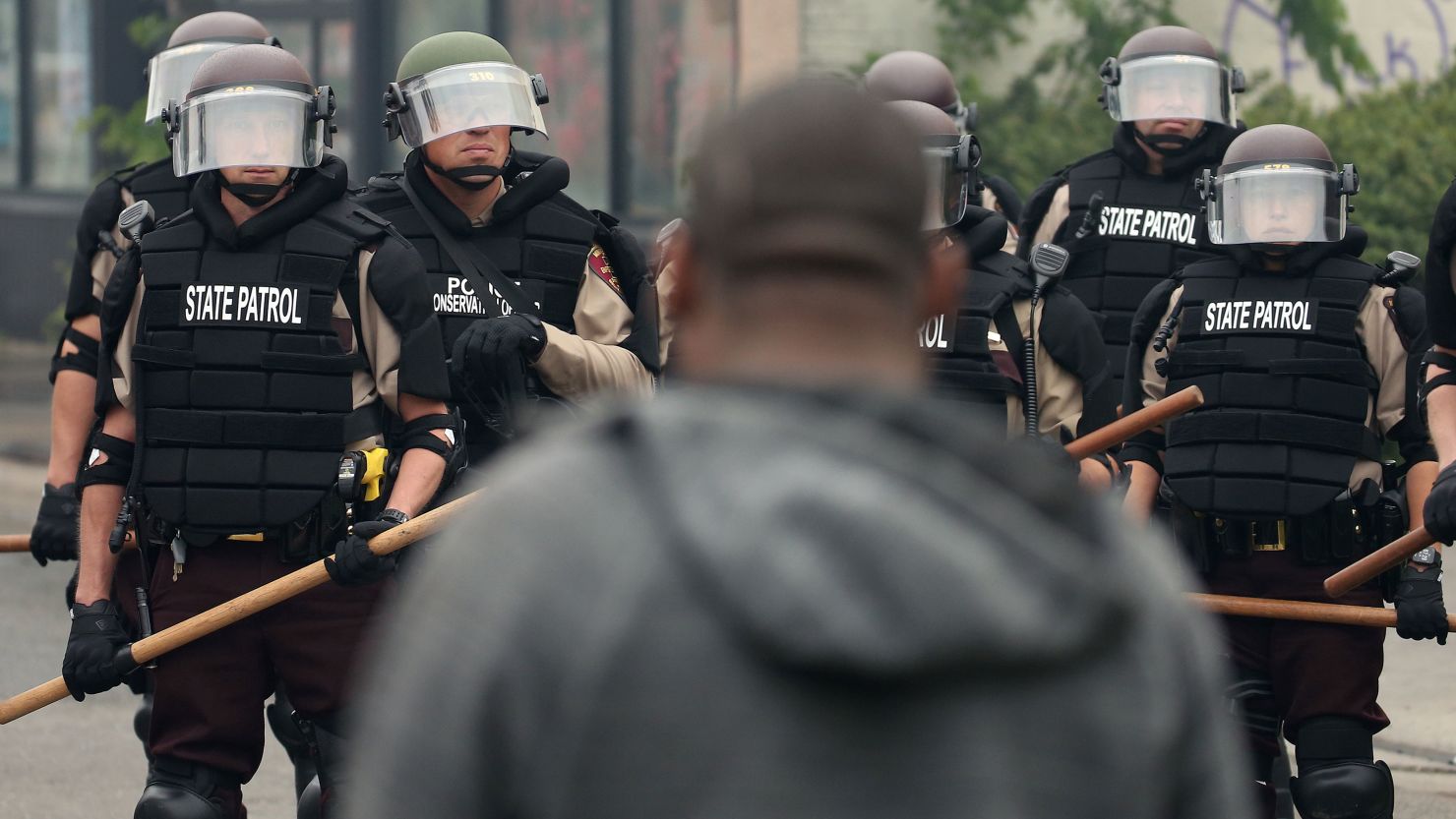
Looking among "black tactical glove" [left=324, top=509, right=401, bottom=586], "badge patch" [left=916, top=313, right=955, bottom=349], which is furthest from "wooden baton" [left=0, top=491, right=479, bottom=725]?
"badge patch" [left=916, top=313, right=955, bottom=349]

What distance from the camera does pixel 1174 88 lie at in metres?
7.07

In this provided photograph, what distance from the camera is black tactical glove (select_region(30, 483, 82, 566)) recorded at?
5.66 m

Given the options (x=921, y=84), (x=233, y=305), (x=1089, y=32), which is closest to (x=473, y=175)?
(x=233, y=305)

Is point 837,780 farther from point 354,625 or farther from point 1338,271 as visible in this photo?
point 1338,271

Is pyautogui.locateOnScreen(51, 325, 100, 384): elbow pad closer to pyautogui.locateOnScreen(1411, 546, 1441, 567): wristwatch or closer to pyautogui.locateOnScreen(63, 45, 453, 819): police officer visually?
pyautogui.locateOnScreen(63, 45, 453, 819): police officer

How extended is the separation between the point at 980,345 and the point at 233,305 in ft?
5.36

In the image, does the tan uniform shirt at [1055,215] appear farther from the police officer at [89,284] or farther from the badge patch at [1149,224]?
the police officer at [89,284]

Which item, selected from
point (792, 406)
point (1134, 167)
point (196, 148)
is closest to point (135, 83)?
point (1134, 167)

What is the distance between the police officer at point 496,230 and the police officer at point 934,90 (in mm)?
2032

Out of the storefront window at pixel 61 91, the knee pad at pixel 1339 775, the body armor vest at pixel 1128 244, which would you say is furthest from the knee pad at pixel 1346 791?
the storefront window at pixel 61 91

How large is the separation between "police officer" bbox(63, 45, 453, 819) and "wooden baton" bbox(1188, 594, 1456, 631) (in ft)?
5.97

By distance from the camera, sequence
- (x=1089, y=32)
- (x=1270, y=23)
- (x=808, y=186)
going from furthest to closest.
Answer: (x=1270, y=23)
(x=1089, y=32)
(x=808, y=186)

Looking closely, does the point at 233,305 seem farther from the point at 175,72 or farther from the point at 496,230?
the point at 175,72

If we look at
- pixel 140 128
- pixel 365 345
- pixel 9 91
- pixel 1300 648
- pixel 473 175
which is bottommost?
pixel 1300 648
